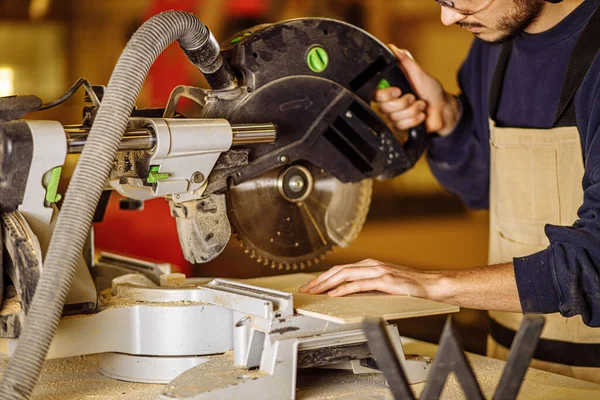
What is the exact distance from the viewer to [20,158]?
131 centimetres

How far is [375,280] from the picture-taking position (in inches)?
59.9

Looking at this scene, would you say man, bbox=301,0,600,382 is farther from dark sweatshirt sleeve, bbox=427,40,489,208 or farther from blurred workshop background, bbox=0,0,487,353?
blurred workshop background, bbox=0,0,487,353

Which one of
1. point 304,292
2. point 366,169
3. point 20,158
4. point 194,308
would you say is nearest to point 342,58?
point 366,169

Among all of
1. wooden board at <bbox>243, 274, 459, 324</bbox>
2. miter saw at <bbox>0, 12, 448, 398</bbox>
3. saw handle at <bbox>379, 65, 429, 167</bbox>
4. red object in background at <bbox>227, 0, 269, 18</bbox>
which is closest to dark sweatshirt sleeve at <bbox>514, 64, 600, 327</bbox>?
wooden board at <bbox>243, 274, 459, 324</bbox>

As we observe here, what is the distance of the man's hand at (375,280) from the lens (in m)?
1.52

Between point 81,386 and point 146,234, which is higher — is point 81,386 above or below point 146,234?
above

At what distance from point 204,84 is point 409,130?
274 cm

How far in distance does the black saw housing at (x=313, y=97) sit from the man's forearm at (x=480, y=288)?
37cm

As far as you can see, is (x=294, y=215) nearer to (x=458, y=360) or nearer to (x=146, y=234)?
(x=458, y=360)

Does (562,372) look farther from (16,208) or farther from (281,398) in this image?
(16,208)

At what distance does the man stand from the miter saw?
0.16 metres

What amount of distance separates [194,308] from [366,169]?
559 mm

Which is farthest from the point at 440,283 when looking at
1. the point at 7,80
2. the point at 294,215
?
the point at 7,80

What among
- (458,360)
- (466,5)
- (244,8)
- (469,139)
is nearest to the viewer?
(458,360)
